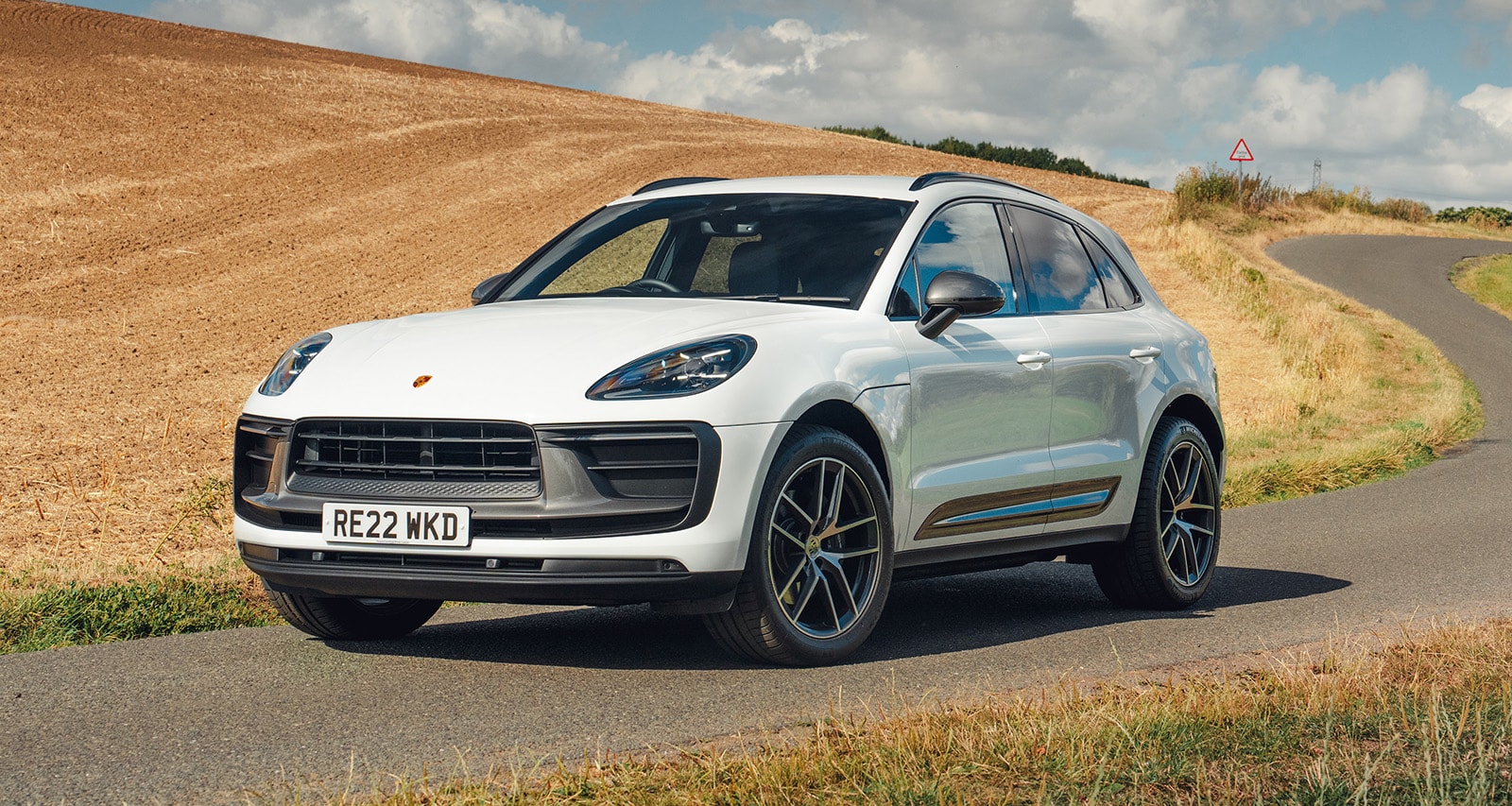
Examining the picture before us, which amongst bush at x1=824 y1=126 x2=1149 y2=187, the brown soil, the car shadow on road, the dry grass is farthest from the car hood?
bush at x1=824 y1=126 x2=1149 y2=187

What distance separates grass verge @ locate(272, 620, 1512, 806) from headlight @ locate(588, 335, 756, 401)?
1.23m

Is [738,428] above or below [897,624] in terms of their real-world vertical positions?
above

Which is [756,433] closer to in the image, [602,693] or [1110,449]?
[602,693]

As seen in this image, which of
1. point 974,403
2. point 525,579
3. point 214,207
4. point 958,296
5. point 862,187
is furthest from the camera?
point 214,207

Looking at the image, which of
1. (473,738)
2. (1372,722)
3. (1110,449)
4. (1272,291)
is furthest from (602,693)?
(1272,291)

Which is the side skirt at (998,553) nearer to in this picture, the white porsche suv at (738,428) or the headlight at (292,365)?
Result: the white porsche suv at (738,428)

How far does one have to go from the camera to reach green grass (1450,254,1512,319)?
1478 inches

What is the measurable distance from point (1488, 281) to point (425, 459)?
39.9 metres

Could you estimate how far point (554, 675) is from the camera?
18.8ft

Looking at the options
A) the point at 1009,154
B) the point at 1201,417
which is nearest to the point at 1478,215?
the point at 1009,154

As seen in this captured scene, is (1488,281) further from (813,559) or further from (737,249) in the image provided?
(813,559)

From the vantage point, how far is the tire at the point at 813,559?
5.48 m

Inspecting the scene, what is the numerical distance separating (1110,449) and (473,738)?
12.0ft

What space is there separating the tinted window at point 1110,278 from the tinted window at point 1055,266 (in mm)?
72
